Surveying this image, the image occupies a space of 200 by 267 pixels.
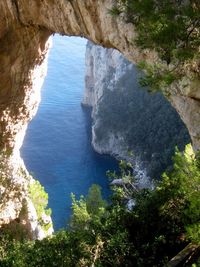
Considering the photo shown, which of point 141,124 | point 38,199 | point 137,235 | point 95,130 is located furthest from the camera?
point 95,130

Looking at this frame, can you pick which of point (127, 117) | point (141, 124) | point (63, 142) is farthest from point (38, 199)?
point (127, 117)

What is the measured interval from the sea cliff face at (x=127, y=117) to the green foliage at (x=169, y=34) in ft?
136

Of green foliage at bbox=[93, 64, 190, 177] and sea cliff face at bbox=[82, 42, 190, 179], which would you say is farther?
sea cliff face at bbox=[82, 42, 190, 179]

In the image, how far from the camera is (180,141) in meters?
49.8

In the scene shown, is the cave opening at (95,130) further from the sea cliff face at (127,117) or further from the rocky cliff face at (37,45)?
the rocky cliff face at (37,45)

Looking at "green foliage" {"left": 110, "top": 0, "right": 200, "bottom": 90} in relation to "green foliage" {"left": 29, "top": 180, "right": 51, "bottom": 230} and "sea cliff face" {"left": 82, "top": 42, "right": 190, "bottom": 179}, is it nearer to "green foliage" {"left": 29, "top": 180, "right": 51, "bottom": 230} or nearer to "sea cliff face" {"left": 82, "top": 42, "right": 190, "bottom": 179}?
"green foliage" {"left": 29, "top": 180, "right": 51, "bottom": 230}

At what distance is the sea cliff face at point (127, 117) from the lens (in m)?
52.7

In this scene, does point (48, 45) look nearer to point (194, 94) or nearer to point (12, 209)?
point (12, 209)

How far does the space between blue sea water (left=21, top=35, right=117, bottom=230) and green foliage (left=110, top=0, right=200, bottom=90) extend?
118 ft

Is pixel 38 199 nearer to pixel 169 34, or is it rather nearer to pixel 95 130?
pixel 169 34

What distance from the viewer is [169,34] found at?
7441 millimetres

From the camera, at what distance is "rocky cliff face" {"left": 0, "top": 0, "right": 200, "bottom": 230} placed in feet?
31.5

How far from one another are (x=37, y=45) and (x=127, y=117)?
143ft

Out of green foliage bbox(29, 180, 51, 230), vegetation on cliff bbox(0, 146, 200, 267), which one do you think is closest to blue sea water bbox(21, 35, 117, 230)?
green foliage bbox(29, 180, 51, 230)
